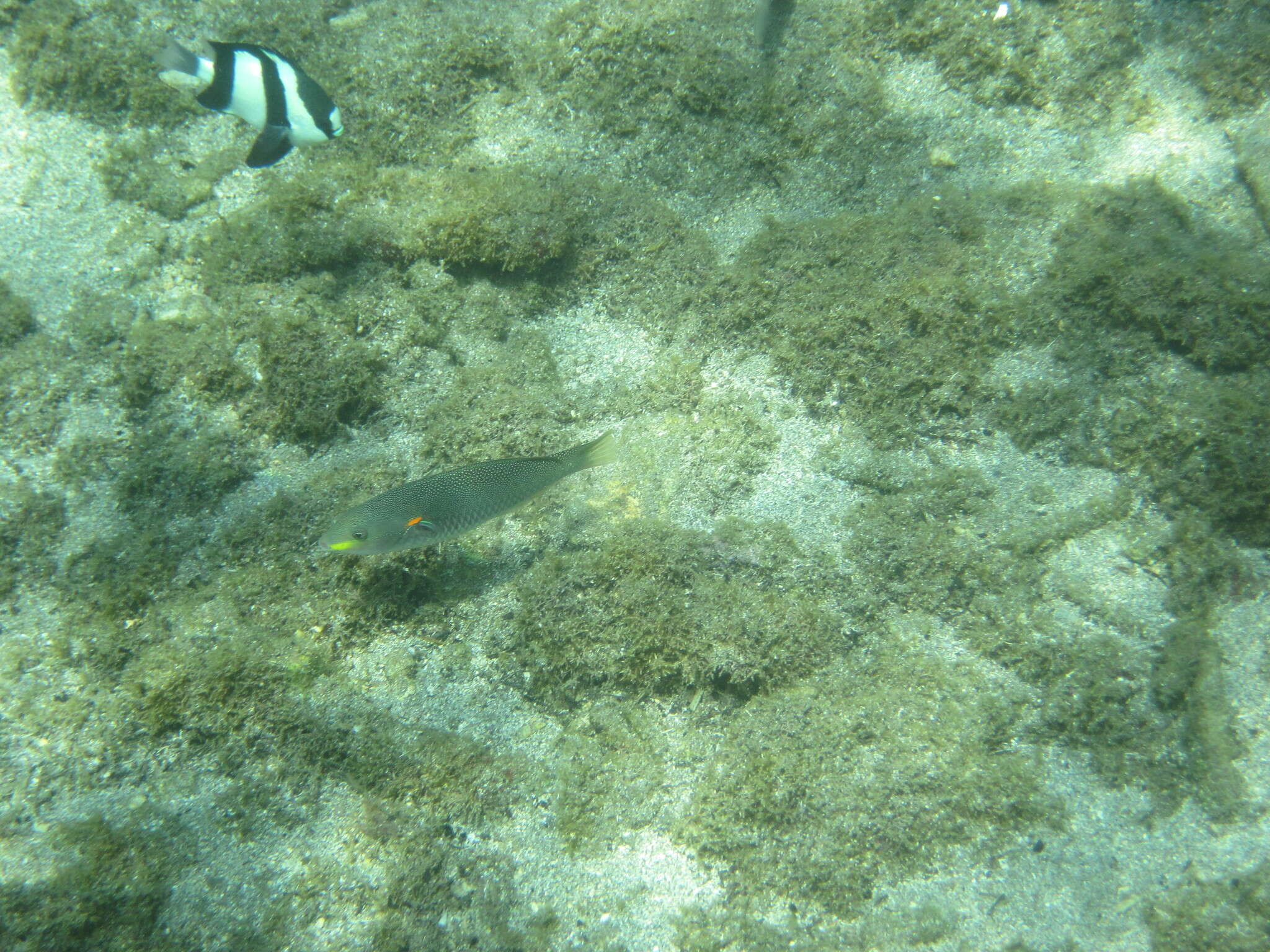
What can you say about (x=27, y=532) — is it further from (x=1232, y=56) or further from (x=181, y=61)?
(x=1232, y=56)

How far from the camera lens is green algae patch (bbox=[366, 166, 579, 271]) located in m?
3.59

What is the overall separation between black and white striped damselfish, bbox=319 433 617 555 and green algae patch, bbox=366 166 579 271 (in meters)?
1.68

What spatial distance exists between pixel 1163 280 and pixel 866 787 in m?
3.15

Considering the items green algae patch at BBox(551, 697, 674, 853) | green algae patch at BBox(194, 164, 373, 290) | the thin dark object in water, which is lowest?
green algae patch at BBox(551, 697, 674, 853)

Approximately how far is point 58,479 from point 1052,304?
565 centimetres

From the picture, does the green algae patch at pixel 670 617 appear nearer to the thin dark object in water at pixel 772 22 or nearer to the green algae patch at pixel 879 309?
the green algae patch at pixel 879 309

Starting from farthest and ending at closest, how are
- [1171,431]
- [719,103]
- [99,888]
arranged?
1. [719,103]
2. [1171,431]
3. [99,888]

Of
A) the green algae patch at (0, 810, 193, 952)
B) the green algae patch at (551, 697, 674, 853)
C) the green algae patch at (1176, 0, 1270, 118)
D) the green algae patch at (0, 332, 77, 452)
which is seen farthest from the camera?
the green algae patch at (1176, 0, 1270, 118)

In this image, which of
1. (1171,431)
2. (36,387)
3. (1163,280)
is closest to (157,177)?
(36,387)

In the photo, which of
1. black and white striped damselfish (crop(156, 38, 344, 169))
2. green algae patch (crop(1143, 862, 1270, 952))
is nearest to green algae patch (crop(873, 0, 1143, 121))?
black and white striped damselfish (crop(156, 38, 344, 169))

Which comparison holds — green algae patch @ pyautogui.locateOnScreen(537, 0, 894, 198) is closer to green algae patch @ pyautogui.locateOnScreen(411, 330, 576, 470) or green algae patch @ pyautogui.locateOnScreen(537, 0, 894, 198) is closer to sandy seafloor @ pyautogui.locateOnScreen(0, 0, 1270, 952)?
sandy seafloor @ pyautogui.locateOnScreen(0, 0, 1270, 952)

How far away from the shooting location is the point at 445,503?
246cm

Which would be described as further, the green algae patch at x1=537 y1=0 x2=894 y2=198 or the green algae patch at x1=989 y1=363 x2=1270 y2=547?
the green algae patch at x1=537 y1=0 x2=894 y2=198

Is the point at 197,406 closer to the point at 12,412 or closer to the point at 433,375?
the point at 12,412
